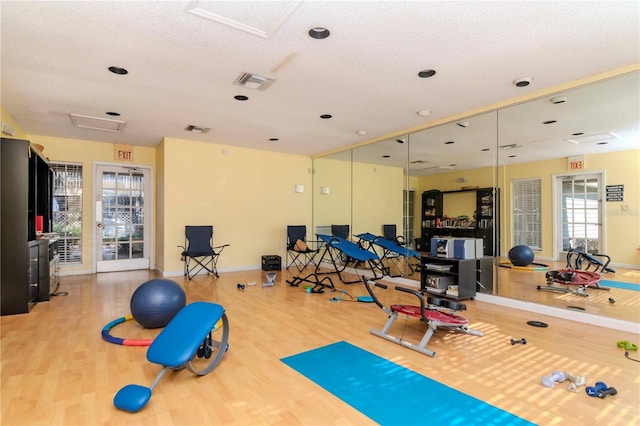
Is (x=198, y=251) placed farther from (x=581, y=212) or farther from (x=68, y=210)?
(x=581, y=212)

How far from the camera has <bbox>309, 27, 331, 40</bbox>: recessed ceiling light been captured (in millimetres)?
2773

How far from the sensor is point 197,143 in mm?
6949

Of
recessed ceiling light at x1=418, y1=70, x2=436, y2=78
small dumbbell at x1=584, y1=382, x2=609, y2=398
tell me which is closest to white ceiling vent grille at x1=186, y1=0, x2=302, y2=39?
recessed ceiling light at x1=418, y1=70, x2=436, y2=78

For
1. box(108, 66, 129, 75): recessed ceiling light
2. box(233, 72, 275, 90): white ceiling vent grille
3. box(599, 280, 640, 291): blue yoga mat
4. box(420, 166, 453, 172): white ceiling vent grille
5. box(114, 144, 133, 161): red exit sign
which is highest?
box(108, 66, 129, 75): recessed ceiling light

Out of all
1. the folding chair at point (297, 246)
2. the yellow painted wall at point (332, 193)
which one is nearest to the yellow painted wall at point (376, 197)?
the yellow painted wall at point (332, 193)

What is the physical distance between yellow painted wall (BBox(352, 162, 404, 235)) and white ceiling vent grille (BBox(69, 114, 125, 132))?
457cm

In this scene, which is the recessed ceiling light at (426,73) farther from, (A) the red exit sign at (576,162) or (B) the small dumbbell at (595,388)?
(B) the small dumbbell at (595,388)

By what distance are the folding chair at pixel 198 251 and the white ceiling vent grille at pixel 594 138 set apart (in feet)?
19.8

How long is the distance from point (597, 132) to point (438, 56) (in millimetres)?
2674

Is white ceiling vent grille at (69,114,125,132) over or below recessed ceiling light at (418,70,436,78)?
below

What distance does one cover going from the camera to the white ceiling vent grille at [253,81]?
375cm

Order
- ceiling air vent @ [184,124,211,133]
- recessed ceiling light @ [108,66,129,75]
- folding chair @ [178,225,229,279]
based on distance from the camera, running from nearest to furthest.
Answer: recessed ceiling light @ [108,66,129,75]
ceiling air vent @ [184,124,211,133]
folding chair @ [178,225,229,279]

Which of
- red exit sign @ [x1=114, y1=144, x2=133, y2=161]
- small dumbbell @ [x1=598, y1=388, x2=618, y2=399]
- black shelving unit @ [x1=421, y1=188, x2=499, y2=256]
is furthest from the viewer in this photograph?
red exit sign @ [x1=114, y1=144, x2=133, y2=161]

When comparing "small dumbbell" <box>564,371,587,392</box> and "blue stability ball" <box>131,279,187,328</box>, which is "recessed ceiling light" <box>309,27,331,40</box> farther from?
"small dumbbell" <box>564,371,587,392</box>
